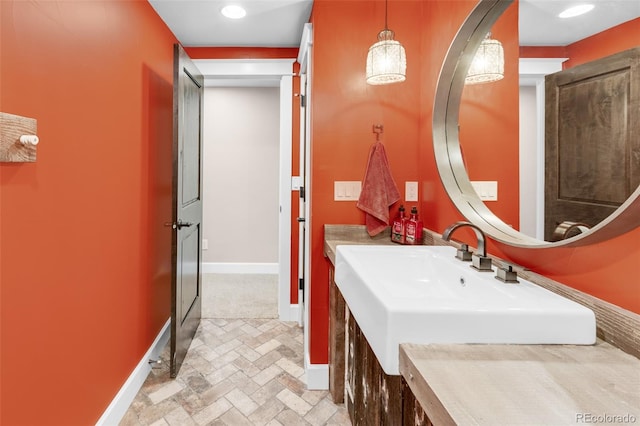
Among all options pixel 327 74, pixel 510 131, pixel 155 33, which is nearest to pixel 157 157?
pixel 155 33

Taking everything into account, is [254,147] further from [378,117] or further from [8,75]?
[8,75]

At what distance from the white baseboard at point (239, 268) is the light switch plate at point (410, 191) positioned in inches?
99.6

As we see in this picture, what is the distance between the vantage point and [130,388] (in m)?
1.72

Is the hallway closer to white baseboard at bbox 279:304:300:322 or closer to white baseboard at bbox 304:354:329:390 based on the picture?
white baseboard at bbox 304:354:329:390

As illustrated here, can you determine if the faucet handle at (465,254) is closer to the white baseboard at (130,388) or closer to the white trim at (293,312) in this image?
the white baseboard at (130,388)

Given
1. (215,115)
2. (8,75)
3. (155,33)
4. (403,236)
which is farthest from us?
(215,115)

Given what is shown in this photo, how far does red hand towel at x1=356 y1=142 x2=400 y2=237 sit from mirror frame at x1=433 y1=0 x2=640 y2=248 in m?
0.32

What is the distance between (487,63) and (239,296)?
2.90 metres

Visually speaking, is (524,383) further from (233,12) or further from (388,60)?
(233,12)

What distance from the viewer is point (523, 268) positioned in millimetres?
1015

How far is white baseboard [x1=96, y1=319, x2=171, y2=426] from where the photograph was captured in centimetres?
152

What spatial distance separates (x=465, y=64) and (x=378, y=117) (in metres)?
0.55

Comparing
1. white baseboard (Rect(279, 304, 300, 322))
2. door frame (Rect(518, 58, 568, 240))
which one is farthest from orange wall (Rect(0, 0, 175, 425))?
door frame (Rect(518, 58, 568, 240))

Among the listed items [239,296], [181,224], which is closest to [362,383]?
[181,224]
